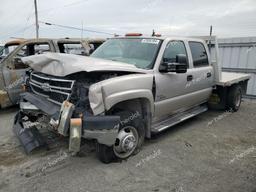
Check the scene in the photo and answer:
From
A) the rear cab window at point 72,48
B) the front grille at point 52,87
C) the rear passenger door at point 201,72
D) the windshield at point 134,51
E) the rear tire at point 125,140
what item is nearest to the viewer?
the front grille at point 52,87

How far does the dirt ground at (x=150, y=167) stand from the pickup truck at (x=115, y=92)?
0.24 metres

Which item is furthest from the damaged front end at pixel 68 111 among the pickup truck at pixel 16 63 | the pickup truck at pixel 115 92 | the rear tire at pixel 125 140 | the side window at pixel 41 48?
the side window at pixel 41 48

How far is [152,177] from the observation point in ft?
11.7

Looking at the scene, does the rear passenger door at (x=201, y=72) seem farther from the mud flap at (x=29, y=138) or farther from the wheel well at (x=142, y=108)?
the mud flap at (x=29, y=138)

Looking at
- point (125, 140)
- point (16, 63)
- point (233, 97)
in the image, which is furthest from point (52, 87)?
point (233, 97)

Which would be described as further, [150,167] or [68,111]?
[150,167]

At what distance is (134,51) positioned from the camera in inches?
186

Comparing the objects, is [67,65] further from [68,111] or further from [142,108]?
[142,108]

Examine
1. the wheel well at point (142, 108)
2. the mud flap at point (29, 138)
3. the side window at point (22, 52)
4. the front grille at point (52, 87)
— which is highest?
the side window at point (22, 52)

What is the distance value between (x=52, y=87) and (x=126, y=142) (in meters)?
1.39

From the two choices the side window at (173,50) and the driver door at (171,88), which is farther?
the side window at (173,50)

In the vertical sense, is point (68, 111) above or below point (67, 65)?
below

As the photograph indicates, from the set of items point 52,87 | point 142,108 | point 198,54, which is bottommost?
point 142,108

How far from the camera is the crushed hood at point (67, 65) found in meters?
3.48
